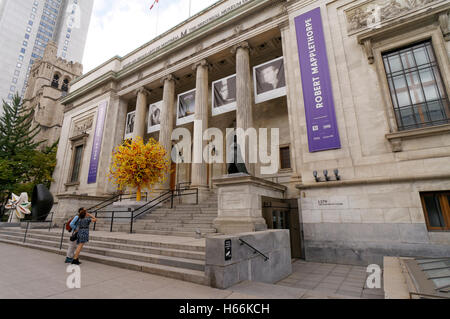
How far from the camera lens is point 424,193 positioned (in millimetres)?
7586

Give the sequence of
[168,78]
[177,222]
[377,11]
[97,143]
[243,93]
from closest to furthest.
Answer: [377,11] → [177,222] → [243,93] → [168,78] → [97,143]

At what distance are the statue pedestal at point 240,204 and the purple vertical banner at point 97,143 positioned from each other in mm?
15288

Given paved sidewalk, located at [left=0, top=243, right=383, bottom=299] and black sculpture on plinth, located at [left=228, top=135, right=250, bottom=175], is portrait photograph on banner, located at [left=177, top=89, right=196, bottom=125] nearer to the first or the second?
black sculpture on plinth, located at [left=228, top=135, right=250, bottom=175]

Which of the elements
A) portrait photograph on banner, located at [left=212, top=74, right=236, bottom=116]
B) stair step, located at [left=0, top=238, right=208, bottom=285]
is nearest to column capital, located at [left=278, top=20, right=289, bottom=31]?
portrait photograph on banner, located at [left=212, top=74, right=236, bottom=116]

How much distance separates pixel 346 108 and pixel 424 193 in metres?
4.20

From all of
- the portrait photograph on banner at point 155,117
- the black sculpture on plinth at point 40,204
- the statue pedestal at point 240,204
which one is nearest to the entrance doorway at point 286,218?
the statue pedestal at point 240,204

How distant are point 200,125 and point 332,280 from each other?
11.7 meters

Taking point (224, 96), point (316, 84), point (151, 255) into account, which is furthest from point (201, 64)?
point (151, 255)

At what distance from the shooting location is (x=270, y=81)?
12875 millimetres

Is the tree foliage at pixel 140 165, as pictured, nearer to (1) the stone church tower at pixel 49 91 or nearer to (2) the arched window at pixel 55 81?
(1) the stone church tower at pixel 49 91

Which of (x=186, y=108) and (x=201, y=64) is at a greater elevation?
(x=201, y=64)

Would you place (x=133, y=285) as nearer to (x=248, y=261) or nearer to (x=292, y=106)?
(x=248, y=261)

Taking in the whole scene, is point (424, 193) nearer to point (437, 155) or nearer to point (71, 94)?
point (437, 155)

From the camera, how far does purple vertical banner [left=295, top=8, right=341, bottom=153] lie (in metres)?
9.75
